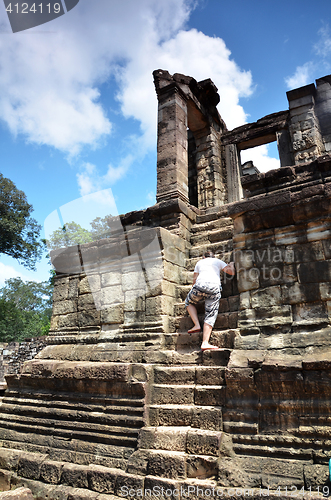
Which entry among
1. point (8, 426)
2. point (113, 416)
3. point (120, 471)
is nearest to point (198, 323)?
point (113, 416)

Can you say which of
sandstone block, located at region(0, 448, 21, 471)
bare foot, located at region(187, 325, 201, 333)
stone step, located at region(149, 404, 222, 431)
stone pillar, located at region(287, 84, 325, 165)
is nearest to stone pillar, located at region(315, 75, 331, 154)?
stone pillar, located at region(287, 84, 325, 165)

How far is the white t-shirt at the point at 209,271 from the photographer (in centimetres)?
442

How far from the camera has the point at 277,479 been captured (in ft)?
9.49

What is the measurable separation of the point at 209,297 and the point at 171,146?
13.6 ft

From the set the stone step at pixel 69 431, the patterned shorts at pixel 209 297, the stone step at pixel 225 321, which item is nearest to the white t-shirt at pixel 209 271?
the patterned shorts at pixel 209 297

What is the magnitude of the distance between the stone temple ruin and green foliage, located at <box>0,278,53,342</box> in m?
18.0

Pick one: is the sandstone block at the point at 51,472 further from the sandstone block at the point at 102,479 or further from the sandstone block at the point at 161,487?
the sandstone block at the point at 161,487

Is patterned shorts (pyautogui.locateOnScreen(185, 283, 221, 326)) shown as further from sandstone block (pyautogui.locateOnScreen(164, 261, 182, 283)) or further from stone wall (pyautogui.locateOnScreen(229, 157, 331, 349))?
sandstone block (pyautogui.locateOnScreen(164, 261, 182, 283))

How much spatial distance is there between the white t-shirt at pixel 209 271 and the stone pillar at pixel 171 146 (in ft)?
7.77

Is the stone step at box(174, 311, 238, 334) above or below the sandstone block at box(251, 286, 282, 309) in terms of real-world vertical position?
below

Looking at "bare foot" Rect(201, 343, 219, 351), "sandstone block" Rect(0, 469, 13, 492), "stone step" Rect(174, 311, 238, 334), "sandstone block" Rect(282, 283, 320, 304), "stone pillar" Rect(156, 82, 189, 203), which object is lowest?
"sandstone block" Rect(0, 469, 13, 492)

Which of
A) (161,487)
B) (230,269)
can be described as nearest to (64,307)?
(230,269)

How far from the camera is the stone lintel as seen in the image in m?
10.6

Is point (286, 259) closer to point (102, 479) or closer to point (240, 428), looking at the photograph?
point (240, 428)
